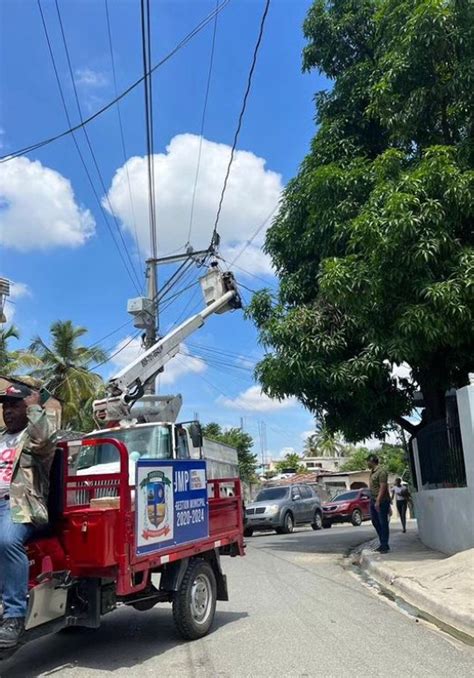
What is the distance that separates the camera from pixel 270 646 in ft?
18.8

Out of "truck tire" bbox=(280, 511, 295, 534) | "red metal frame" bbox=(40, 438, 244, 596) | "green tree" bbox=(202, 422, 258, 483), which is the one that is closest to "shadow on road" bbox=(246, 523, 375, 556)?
"truck tire" bbox=(280, 511, 295, 534)

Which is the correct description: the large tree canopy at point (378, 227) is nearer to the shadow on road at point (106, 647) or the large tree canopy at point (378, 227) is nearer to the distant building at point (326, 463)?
the shadow on road at point (106, 647)

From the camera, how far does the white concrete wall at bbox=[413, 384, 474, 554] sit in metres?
9.77

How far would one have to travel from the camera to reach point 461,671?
16.2ft

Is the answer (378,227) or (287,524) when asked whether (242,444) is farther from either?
(378,227)

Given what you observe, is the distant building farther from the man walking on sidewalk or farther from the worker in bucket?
the worker in bucket

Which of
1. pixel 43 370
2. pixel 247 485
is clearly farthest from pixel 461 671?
pixel 247 485

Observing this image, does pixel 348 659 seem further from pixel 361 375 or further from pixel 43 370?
pixel 43 370

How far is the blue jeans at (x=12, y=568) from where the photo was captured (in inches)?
171

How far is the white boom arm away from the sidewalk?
4895 millimetres

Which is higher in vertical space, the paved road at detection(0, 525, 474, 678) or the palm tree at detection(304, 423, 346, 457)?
the palm tree at detection(304, 423, 346, 457)

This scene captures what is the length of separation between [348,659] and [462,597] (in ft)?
8.02

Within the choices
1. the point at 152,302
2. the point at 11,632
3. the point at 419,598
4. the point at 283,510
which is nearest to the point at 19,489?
the point at 11,632

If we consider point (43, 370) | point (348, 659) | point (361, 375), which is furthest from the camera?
point (43, 370)
